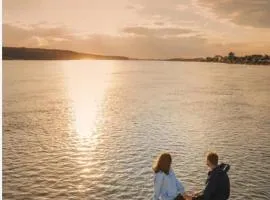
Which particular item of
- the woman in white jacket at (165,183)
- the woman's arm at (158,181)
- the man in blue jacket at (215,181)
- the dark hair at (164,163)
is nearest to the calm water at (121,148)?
the woman in white jacket at (165,183)

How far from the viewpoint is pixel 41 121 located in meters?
46.2

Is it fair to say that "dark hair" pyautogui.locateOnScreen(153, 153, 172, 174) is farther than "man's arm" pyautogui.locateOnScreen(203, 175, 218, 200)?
No

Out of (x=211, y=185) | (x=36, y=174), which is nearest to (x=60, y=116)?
(x=36, y=174)

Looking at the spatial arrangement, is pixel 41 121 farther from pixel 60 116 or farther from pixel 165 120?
pixel 165 120

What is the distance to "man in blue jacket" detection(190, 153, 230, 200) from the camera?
1262cm

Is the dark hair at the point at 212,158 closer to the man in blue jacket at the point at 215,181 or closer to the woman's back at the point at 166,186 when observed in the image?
the man in blue jacket at the point at 215,181

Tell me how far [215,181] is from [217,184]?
109 mm

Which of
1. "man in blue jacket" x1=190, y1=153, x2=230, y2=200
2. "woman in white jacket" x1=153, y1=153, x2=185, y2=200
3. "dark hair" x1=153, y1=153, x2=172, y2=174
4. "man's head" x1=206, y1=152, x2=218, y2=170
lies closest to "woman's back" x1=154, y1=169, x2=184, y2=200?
"woman in white jacket" x1=153, y1=153, x2=185, y2=200

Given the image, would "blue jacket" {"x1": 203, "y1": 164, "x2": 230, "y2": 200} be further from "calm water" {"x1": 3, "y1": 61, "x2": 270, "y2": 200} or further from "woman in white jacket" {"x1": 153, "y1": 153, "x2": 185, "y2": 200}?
"calm water" {"x1": 3, "y1": 61, "x2": 270, "y2": 200}

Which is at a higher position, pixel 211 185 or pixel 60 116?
pixel 211 185

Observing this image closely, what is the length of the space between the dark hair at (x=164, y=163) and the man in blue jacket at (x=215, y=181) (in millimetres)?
1170

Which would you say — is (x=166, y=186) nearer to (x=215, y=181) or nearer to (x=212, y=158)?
(x=215, y=181)

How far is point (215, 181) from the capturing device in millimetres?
12781

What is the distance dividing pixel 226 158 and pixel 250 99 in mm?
42656
